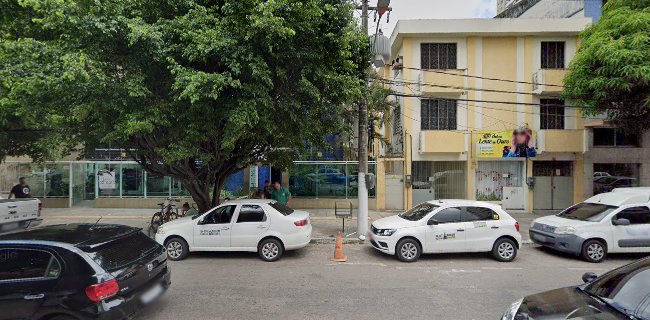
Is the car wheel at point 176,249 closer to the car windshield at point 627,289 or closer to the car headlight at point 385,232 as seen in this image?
the car headlight at point 385,232

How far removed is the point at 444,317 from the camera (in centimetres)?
487

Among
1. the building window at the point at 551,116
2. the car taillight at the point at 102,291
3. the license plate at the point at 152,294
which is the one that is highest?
the building window at the point at 551,116

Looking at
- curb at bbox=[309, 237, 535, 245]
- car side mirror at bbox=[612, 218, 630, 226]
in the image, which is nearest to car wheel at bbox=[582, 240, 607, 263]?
car side mirror at bbox=[612, 218, 630, 226]

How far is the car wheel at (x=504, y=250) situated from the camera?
8039mm

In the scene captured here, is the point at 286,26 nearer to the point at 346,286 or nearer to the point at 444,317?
the point at 346,286

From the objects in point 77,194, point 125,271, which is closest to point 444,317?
point 125,271

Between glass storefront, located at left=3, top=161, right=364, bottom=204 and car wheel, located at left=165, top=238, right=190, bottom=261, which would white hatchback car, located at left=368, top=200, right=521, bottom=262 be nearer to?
car wheel, located at left=165, top=238, right=190, bottom=261

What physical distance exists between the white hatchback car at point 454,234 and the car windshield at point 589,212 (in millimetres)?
2122

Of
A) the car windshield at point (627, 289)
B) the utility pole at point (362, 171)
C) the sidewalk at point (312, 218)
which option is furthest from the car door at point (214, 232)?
the car windshield at point (627, 289)

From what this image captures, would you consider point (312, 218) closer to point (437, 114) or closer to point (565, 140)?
point (437, 114)

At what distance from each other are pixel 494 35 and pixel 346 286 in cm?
1391

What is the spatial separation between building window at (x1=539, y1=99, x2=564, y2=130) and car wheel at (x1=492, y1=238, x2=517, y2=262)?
32.1ft

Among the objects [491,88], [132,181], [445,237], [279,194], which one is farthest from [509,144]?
[132,181]

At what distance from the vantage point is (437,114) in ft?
50.8
